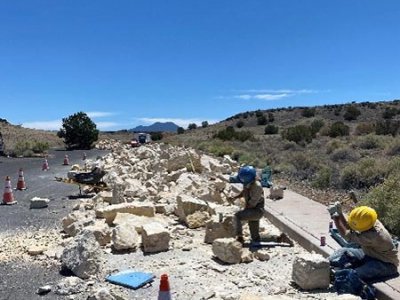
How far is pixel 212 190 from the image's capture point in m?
12.9

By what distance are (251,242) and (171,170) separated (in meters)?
10.8

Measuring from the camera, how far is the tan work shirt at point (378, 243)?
602cm

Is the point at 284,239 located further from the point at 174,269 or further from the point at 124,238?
the point at 124,238

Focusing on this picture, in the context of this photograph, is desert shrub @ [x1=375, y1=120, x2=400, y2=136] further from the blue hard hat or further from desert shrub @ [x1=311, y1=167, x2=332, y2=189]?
the blue hard hat

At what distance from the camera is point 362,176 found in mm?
15781

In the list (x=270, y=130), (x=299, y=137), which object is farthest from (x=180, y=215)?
(x=270, y=130)

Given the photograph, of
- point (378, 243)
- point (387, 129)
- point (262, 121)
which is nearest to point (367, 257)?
point (378, 243)

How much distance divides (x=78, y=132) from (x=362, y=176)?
127 feet

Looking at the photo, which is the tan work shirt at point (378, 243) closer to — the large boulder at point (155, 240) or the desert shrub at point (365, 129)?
the large boulder at point (155, 240)

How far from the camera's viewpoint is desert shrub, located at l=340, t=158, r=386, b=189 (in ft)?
50.6

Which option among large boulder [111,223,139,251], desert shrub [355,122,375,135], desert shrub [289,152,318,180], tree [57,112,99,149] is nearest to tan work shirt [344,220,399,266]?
large boulder [111,223,139,251]

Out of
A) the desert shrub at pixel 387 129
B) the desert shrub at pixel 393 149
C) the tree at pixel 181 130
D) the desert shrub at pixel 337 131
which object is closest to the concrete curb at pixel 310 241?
the desert shrub at pixel 393 149

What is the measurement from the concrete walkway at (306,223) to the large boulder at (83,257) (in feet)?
10.5

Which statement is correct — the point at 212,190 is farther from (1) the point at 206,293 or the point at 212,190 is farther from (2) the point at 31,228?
(1) the point at 206,293
